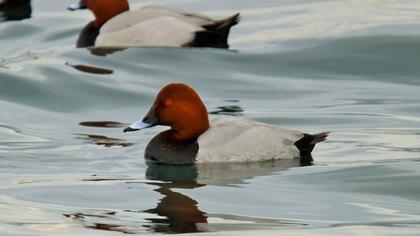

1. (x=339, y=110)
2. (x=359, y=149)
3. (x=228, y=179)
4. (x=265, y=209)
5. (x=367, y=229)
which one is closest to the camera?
(x=367, y=229)

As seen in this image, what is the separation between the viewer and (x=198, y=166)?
10.1 metres

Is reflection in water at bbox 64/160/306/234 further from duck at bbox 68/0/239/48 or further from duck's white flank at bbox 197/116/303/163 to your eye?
duck at bbox 68/0/239/48

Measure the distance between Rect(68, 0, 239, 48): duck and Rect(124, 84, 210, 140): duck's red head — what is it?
18.0 ft

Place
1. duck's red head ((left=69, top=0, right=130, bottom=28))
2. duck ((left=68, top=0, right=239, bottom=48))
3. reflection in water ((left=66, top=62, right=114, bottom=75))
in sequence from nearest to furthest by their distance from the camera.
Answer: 1. reflection in water ((left=66, top=62, right=114, bottom=75))
2. duck ((left=68, top=0, right=239, bottom=48))
3. duck's red head ((left=69, top=0, right=130, bottom=28))

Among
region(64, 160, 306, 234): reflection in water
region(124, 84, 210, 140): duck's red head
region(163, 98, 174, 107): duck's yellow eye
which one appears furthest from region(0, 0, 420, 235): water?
region(163, 98, 174, 107): duck's yellow eye

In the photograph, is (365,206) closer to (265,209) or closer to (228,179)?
(265,209)

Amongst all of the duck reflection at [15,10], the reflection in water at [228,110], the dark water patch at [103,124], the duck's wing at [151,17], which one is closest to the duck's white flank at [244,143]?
the dark water patch at [103,124]

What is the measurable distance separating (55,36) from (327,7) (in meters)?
3.62

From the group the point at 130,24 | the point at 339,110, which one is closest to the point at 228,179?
the point at 339,110

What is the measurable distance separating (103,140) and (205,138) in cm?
147

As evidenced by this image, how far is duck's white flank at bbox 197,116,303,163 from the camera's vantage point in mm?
10055

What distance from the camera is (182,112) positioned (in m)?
10.2

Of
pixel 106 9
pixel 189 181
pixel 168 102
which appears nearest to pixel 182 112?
pixel 168 102

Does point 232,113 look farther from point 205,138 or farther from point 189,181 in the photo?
point 189,181
